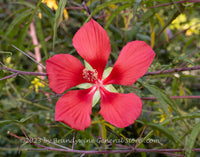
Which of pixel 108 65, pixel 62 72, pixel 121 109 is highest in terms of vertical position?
pixel 108 65

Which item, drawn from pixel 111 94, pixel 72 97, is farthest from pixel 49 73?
pixel 111 94

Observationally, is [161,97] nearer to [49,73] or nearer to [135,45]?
[135,45]

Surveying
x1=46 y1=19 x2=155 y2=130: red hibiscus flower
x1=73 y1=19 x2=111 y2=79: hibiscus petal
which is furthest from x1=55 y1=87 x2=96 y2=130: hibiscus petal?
x1=73 y1=19 x2=111 y2=79: hibiscus petal

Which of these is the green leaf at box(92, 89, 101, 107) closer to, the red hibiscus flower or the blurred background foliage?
the red hibiscus flower

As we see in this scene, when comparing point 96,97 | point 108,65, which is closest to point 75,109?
point 96,97

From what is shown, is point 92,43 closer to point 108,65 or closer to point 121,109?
point 121,109
